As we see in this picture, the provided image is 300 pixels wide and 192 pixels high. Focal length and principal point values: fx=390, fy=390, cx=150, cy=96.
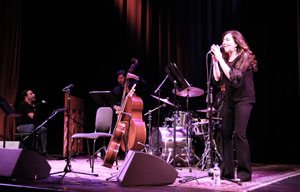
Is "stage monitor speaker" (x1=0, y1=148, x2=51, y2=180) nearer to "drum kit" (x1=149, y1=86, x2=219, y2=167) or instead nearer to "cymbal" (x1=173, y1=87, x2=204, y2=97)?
"cymbal" (x1=173, y1=87, x2=204, y2=97)

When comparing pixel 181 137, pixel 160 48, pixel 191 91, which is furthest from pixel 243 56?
pixel 160 48

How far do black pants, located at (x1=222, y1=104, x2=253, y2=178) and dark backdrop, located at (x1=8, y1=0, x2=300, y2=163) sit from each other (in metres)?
2.80

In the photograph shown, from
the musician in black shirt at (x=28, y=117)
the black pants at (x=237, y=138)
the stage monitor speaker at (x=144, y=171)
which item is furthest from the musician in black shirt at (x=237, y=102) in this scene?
the musician in black shirt at (x=28, y=117)

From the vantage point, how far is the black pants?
4.21 metres

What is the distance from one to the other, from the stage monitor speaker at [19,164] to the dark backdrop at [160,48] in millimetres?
3846

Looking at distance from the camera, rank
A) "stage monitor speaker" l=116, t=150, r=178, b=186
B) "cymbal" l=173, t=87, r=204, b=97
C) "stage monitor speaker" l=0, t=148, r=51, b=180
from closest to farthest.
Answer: "stage monitor speaker" l=116, t=150, r=178, b=186
"stage monitor speaker" l=0, t=148, r=51, b=180
"cymbal" l=173, t=87, r=204, b=97

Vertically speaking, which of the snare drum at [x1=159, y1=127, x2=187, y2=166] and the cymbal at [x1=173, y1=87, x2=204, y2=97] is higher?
the cymbal at [x1=173, y1=87, x2=204, y2=97]

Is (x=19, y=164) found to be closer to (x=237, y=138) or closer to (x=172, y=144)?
(x=237, y=138)

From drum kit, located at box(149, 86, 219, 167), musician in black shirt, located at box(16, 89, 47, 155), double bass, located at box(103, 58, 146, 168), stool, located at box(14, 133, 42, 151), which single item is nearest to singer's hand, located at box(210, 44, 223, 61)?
double bass, located at box(103, 58, 146, 168)

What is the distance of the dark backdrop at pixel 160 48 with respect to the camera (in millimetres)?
6805

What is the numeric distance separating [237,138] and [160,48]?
383cm

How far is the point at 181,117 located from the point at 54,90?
150 inches

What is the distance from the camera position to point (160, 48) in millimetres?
7719

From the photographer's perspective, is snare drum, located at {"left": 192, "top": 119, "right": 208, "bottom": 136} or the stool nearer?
snare drum, located at {"left": 192, "top": 119, "right": 208, "bottom": 136}
